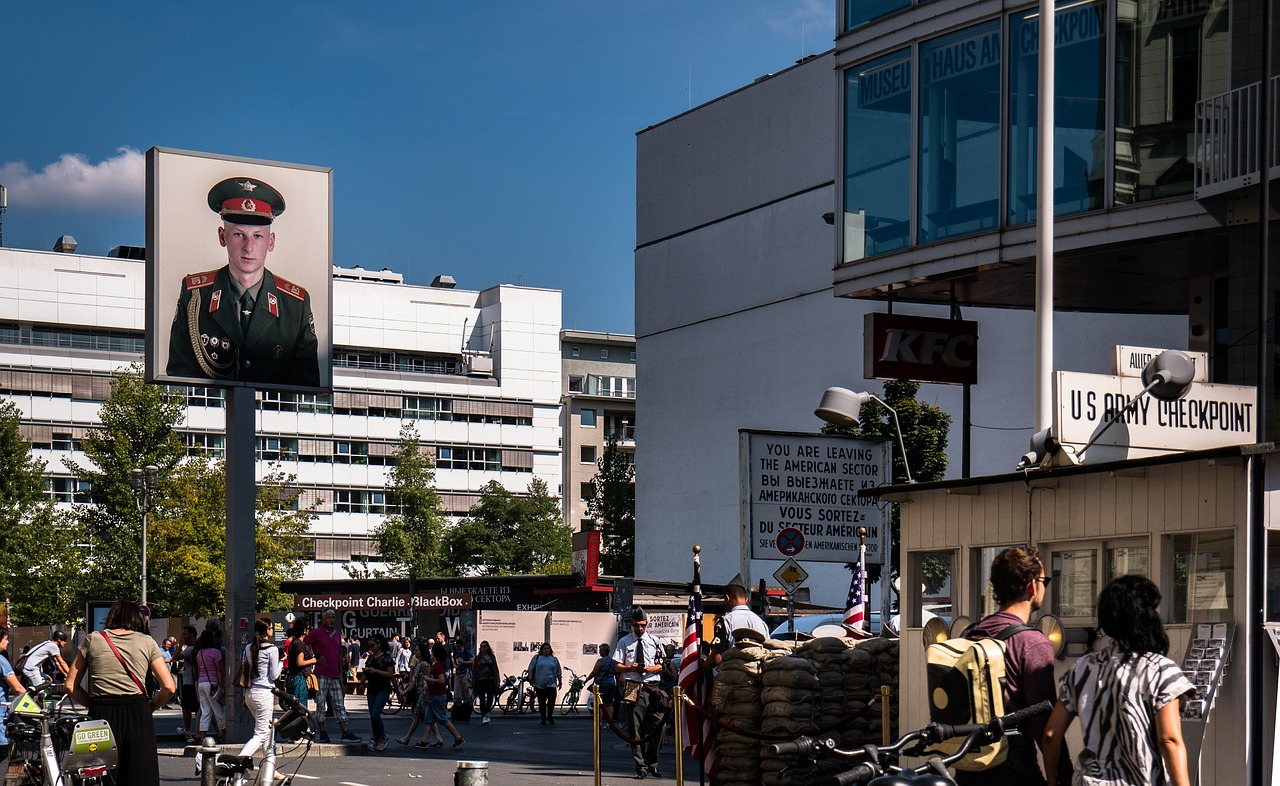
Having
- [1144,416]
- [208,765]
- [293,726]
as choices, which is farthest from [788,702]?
[208,765]

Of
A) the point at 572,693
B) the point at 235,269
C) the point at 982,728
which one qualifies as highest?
the point at 235,269

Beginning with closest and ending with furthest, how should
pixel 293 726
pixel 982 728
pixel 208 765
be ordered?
pixel 982 728, pixel 208 765, pixel 293 726

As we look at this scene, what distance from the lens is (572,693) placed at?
39.3m

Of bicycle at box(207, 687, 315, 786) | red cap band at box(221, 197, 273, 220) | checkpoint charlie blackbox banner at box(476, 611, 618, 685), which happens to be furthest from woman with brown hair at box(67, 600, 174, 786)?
checkpoint charlie blackbox banner at box(476, 611, 618, 685)

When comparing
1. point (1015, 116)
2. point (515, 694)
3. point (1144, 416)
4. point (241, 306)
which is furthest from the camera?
point (515, 694)

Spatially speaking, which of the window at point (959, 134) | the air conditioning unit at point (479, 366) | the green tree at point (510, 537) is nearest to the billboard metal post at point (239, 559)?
the window at point (959, 134)

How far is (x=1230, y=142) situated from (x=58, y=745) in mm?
13034

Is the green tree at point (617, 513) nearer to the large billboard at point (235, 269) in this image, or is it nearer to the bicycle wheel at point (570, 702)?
the bicycle wheel at point (570, 702)

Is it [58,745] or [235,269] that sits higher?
[235,269]

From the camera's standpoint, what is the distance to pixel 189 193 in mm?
24109

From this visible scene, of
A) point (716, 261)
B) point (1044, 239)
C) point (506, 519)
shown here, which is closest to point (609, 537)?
point (506, 519)

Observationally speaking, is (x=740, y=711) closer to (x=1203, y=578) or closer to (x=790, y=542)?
(x=790, y=542)

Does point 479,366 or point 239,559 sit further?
point 479,366

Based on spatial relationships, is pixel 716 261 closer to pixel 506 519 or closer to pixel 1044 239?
pixel 506 519
